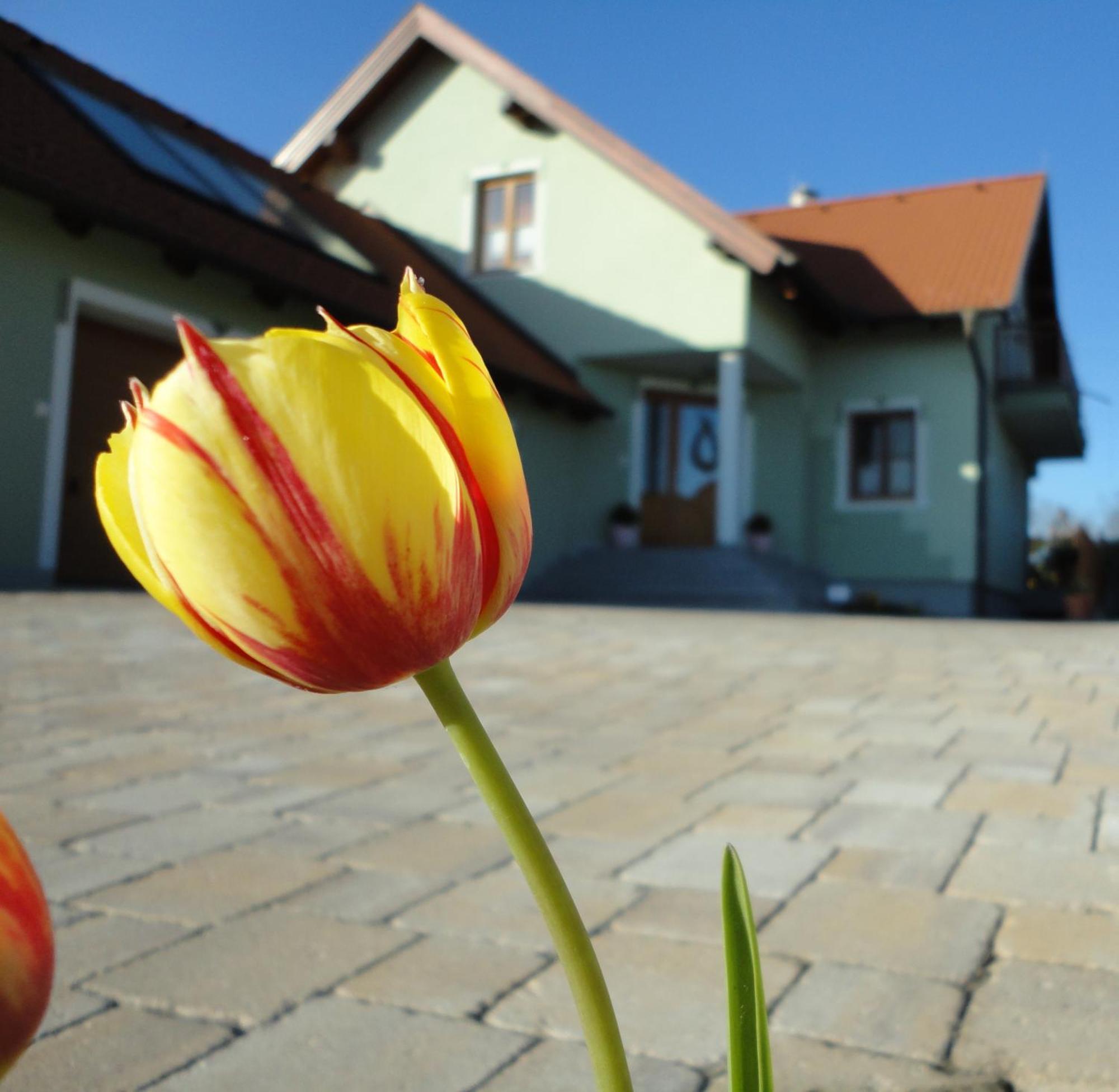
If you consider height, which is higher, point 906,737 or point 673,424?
point 673,424

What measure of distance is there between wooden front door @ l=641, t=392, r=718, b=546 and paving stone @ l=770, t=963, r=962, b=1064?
1488 centimetres

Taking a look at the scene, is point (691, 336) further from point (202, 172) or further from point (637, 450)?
point (202, 172)

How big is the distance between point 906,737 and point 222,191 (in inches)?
397

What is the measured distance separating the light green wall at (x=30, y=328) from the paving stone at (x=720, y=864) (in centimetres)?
803

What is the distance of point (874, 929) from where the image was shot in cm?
203

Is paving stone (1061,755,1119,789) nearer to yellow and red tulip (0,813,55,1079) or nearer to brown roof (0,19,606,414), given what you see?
yellow and red tulip (0,813,55,1079)

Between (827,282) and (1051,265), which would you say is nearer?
(827,282)

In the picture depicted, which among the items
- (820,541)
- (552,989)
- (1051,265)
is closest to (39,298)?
(552,989)

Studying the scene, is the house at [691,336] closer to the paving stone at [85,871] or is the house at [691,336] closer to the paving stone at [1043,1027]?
the paving stone at [85,871]

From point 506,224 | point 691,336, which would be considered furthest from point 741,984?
point 506,224

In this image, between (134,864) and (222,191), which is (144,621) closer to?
(134,864)

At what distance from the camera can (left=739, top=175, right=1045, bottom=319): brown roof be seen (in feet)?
54.3

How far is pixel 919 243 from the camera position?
59.5ft

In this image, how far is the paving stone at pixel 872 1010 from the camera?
1551 millimetres
